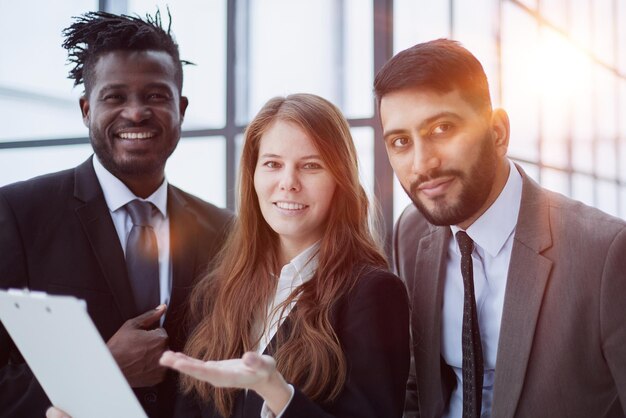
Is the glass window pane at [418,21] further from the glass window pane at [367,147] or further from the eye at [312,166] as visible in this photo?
the eye at [312,166]

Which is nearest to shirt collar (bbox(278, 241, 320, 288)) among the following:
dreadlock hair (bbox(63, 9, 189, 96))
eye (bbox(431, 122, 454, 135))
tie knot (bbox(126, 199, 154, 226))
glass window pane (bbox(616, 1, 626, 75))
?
eye (bbox(431, 122, 454, 135))

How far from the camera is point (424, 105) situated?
6.59 feet

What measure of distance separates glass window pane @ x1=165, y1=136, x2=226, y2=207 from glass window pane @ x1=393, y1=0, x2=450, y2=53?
143 centimetres

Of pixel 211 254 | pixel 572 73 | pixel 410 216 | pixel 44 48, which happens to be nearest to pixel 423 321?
pixel 410 216

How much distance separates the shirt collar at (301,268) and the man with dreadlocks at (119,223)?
1.53 ft

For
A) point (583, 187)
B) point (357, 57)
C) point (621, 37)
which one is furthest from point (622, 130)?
point (357, 57)

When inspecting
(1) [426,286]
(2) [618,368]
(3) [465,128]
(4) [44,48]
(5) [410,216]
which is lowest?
(2) [618,368]

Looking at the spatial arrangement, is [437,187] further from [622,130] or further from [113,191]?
[622,130]

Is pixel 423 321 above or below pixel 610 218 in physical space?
below

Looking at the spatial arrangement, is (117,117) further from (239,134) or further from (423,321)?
(239,134)

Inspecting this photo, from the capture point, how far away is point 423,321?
223cm

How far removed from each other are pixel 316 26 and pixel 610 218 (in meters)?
3.29

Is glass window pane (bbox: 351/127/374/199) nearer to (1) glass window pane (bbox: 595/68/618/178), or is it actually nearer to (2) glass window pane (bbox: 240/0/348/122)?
(2) glass window pane (bbox: 240/0/348/122)

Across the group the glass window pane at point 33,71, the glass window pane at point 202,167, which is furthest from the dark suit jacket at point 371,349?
the glass window pane at point 33,71
